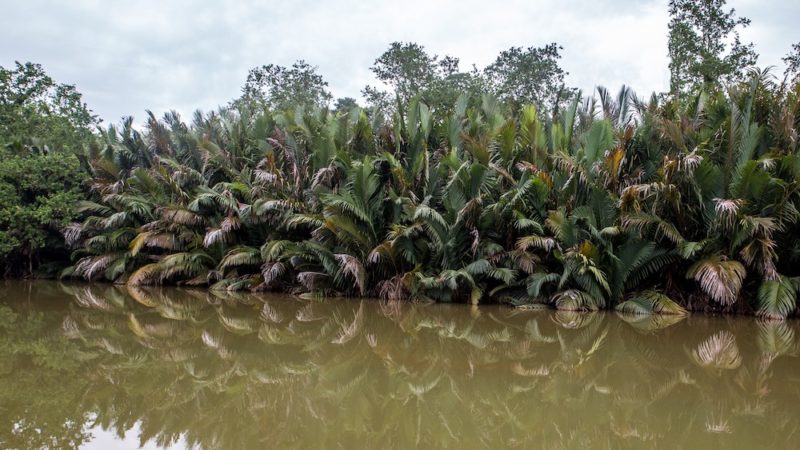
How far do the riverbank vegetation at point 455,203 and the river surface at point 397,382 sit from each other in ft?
3.68

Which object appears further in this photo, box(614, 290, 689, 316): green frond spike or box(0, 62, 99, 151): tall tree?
box(0, 62, 99, 151): tall tree

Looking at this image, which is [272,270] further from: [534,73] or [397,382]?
[534,73]

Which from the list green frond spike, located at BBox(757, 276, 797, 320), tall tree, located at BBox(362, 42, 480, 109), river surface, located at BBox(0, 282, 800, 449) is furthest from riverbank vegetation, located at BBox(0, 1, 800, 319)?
tall tree, located at BBox(362, 42, 480, 109)

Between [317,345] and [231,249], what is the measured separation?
6761 millimetres

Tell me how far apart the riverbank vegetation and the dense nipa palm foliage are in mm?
38

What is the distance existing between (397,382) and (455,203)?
568cm

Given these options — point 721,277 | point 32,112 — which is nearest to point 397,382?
point 721,277

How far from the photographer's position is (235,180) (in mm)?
13758

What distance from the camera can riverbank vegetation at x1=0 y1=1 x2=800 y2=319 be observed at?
9.26 m

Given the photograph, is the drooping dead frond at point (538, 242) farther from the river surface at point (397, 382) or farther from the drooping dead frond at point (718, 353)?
the drooping dead frond at point (718, 353)

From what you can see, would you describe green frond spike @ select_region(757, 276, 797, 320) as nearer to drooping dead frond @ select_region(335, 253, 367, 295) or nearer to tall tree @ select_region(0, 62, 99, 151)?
drooping dead frond @ select_region(335, 253, 367, 295)

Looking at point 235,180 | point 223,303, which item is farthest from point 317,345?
point 235,180

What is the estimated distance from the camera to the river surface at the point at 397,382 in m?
3.91

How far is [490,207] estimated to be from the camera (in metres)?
10.5
